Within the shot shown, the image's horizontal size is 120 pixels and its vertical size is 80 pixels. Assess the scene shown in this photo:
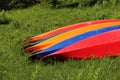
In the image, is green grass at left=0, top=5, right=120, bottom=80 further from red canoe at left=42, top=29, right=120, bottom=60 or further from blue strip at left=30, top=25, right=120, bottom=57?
blue strip at left=30, top=25, right=120, bottom=57

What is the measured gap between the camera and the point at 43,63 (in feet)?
24.2

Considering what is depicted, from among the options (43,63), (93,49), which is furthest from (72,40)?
(43,63)

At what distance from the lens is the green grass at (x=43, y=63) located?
6410 millimetres

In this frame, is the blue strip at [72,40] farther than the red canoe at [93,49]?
Yes

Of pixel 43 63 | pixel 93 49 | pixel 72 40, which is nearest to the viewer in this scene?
pixel 43 63

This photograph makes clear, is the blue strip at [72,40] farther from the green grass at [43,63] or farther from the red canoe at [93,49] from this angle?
the green grass at [43,63]

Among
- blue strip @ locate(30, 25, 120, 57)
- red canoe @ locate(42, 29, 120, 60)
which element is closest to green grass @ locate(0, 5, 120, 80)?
red canoe @ locate(42, 29, 120, 60)

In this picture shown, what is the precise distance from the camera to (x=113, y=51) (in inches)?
291

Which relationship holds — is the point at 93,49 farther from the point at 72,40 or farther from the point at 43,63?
the point at 43,63

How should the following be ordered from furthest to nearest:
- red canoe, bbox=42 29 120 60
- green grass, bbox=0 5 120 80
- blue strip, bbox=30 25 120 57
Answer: blue strip, bbox=30 25 120 57, red canoe, bbox=42 29 120 60, green grass, bbox=0 5 120 80

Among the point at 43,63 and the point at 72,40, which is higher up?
the point at 72,40

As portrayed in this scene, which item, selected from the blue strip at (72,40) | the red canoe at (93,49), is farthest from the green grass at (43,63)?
the blue strip at (72,40)

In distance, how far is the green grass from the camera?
6.41 m

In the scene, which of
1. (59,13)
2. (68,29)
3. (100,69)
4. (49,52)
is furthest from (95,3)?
(100,69)
